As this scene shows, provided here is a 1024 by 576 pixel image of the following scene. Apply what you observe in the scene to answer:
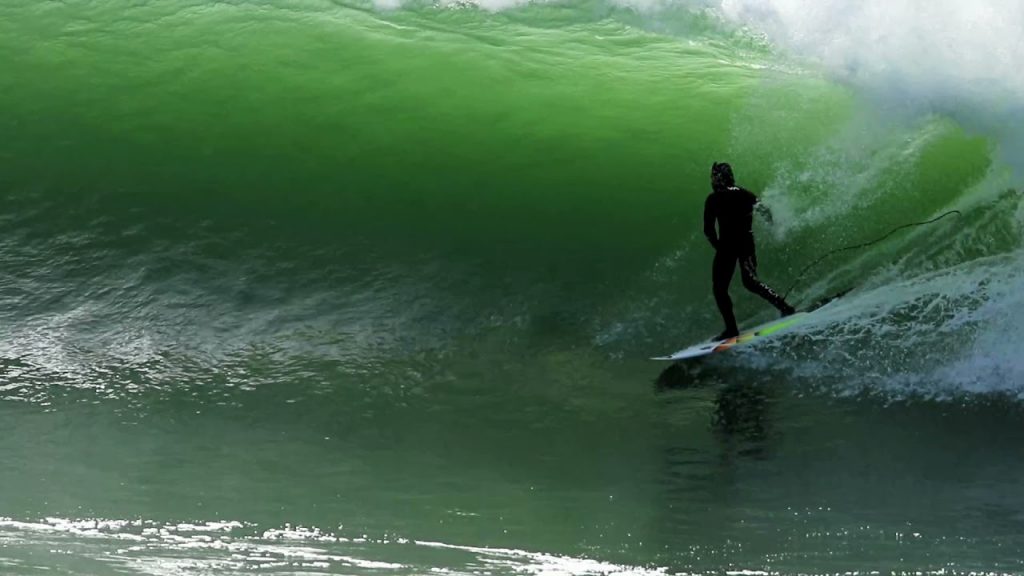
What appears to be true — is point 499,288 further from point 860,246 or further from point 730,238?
point 860,246

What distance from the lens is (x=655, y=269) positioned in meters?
8.30

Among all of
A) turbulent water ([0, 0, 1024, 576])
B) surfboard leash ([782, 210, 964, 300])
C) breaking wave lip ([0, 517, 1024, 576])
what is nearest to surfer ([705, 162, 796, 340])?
turbulent water ([0, 0, 1024, 576])

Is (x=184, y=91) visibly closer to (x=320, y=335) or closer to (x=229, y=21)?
(x=229, y=21)

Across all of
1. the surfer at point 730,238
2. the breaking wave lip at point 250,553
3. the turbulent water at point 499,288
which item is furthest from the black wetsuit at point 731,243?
the breaking wave lip at point 250,553

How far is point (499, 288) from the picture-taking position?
26.7 ft

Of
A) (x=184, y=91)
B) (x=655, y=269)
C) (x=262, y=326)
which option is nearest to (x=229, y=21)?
(x=184, y=91)

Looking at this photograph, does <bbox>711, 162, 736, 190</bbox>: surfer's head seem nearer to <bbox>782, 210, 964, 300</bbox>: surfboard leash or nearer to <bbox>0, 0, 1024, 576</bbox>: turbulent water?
Answer: <bbox>0, 0, 1024, 576</bbox>: turbulent water

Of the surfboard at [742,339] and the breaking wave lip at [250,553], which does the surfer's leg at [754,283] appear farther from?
the breaking wave lip at [250,553]

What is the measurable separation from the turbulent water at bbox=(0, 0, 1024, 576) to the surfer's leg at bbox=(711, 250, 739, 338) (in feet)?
0.92

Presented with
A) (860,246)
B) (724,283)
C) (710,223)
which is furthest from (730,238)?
(860,246)

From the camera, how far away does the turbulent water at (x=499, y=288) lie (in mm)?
5602

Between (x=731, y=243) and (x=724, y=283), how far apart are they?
9.1 inches

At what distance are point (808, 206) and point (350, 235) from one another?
2991 millimetres

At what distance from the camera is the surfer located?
725 cm
